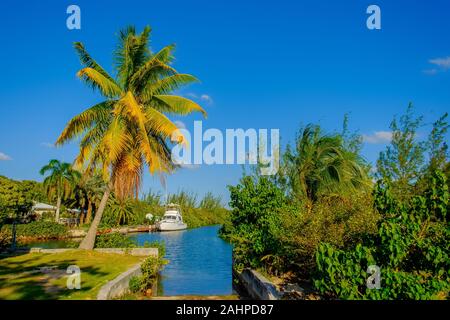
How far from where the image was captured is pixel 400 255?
642 cm

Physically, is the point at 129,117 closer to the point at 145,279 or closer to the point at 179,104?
the point at 179,104

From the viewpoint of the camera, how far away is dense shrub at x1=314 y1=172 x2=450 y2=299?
609 cm

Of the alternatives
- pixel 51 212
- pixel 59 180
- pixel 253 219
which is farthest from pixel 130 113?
pixel 51 212

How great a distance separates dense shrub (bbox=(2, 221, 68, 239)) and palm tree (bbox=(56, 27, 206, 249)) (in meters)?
23.1

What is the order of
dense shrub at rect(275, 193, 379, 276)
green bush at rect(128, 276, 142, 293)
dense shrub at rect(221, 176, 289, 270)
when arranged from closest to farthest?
dense shrub at rect(275, 193, 379, 276) < green bush at rect(128, 276, 142, 293) < dense shrub at rect(221, 176, 289, 270)

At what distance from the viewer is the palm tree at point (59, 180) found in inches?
1943

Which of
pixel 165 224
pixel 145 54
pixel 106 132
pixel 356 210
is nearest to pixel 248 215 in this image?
pixel 356 210

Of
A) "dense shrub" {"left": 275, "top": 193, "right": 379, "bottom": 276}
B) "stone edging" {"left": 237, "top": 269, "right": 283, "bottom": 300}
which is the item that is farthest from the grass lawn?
"dense shrub" {"left": 275, "top": 193, "right": 379, "bottom": 276}

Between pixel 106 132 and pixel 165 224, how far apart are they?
42.2m

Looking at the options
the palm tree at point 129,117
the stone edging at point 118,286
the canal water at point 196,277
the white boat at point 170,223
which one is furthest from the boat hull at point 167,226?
the stone edging at point 118,286

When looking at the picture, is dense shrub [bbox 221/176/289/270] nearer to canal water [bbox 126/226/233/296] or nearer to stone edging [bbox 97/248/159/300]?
canal water [bbox 126/226/233/296]

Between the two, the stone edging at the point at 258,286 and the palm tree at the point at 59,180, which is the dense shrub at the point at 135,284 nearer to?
the stone edging at the point at 258,286

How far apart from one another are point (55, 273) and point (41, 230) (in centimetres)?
2947

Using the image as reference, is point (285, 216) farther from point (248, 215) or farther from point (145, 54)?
point (145, 54)
